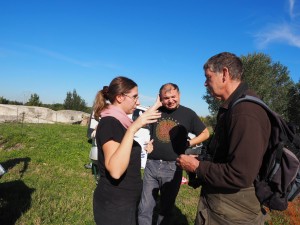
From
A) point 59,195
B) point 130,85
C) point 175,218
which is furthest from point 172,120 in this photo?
point 59,195

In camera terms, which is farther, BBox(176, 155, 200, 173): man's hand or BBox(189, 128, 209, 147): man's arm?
BBox(189, 128, 209, 147): man's arm

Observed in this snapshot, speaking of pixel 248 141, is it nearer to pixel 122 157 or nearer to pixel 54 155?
pixel 122 157

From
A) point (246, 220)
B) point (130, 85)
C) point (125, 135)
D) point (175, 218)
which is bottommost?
→ point (175, 218)

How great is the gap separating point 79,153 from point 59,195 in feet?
14.7

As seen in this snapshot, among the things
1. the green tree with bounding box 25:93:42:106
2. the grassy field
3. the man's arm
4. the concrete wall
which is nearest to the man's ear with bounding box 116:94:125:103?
the man's arm

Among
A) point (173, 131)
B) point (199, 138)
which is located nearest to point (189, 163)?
point (173, 131)

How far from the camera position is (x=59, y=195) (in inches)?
240

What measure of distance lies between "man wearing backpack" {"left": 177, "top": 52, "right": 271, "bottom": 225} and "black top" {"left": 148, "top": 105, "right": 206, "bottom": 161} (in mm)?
1680

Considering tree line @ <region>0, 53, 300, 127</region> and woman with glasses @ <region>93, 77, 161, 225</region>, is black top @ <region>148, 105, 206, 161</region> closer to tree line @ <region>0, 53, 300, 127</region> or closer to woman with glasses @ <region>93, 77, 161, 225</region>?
woman with glasses @ <region>93, 77, 161, 225</region>

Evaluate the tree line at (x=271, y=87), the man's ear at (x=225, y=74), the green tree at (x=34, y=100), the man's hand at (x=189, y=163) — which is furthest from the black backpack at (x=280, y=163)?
the green tree at (x=34, y=100)

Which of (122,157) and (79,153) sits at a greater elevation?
(122,157)

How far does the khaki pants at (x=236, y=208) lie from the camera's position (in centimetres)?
237

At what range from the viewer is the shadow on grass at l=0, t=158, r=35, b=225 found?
481cm

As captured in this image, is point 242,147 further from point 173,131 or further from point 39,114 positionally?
point 39,114
